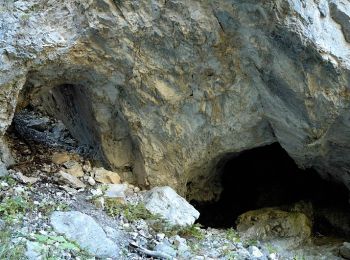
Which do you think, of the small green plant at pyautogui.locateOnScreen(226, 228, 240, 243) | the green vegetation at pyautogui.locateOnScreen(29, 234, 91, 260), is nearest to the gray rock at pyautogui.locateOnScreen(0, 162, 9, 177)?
the green vegetation at pyautogui.locateOnScreen(29, 234, 91, 260)

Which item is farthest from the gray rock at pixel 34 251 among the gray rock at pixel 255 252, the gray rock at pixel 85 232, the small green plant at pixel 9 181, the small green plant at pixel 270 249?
the small green plant at pixel 270 249

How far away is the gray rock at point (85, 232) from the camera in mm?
3377

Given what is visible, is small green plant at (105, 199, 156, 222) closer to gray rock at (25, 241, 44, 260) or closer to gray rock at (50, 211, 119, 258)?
gray rock at (50, 211, 119, 258)

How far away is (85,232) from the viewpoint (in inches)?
138

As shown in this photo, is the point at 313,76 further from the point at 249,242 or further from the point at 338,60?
the point at 249,242

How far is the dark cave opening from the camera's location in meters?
6.16

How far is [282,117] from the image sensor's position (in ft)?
15.3

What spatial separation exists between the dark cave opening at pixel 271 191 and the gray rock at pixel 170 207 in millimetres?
1629

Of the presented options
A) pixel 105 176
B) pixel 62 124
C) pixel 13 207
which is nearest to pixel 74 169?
pixel 105 176

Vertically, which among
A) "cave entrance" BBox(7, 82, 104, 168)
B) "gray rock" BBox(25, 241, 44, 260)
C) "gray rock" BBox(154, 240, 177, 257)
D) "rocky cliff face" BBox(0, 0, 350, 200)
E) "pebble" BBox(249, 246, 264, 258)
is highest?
"rocky cliff face" BBox(0, 0, 350, 200)

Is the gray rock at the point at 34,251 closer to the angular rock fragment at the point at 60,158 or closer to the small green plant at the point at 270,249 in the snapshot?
the angular rock fragment at the point at 60,158

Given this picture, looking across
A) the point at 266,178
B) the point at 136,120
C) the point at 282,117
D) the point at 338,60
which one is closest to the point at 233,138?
the point at 282,117

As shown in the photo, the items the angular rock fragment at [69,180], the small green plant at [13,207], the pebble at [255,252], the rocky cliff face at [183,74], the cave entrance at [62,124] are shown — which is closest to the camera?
the small green plant at [13,207]

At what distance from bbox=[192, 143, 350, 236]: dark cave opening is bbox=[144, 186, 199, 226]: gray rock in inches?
64.1
